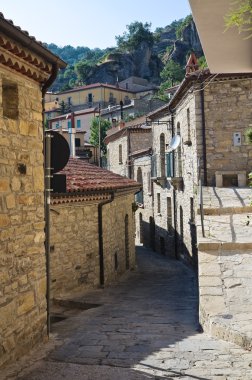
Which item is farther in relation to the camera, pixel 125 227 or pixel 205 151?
pixel 125 227

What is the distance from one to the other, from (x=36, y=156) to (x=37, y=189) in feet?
1.64

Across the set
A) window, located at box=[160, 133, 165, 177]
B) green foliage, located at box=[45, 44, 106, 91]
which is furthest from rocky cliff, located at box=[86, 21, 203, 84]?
window, located at box=[160, 133, 165, 177]

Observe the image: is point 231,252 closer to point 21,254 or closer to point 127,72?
point 21,254

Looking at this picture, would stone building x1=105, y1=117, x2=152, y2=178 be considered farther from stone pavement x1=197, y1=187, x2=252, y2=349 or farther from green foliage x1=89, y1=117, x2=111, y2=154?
stone pavement x1=197, y1=187, x2=252, y2=349

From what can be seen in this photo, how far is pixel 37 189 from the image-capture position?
6641 millimetres

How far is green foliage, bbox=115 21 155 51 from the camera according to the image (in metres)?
81.7

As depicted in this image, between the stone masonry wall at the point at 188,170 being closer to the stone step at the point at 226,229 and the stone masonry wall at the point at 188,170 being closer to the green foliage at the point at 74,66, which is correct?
the stone step at the point at 226,229

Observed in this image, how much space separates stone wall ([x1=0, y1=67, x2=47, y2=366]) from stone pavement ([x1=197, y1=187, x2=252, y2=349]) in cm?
253

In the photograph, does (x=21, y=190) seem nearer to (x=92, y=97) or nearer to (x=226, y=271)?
(x=226, y=271)

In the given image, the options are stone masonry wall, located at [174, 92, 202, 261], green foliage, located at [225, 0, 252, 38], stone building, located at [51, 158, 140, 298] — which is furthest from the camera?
stone masonry wall, located at [174, 92, 202, 261]

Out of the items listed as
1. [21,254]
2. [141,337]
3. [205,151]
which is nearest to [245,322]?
[141,337]

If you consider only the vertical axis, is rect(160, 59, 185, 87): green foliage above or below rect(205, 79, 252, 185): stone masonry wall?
above

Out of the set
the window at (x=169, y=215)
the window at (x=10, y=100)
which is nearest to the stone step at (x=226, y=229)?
the window at (x=10, y=100)

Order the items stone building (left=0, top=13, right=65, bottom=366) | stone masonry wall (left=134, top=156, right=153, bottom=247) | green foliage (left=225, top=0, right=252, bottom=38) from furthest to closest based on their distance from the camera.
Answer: stone masonry wall (left=134, top=156, right=153, bottom=247) < stone building (left=0, top=13, right=65, bottom=366) < green foliage (left=225, top=0, right=252, bottom=38)
